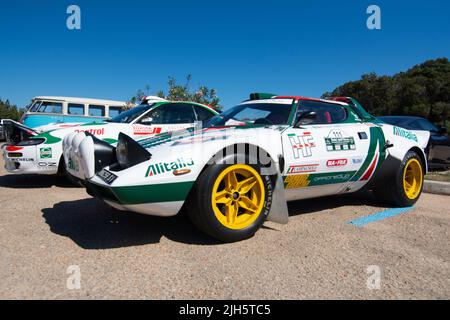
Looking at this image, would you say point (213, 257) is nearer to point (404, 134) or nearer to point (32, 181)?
point (404, 134)

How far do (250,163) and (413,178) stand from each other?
2.82 metres

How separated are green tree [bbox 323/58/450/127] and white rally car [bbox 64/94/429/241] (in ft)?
77.1

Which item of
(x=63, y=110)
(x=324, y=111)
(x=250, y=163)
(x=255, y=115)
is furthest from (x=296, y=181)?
(x=63, y=110)

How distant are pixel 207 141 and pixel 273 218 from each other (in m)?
0.96

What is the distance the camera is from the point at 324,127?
341cm

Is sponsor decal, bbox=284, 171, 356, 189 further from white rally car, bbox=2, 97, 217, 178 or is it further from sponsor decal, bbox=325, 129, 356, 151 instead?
white rally car, bbox=2, 97, 217, 178

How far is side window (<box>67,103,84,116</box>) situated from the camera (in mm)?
12180

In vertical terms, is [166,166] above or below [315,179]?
above

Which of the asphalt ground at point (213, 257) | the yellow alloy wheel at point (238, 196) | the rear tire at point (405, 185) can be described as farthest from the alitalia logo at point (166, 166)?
the rear tire at point (405, 185)

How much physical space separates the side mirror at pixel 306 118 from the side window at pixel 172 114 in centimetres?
300

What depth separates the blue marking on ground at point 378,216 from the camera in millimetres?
3404

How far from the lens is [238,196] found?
2.77 m

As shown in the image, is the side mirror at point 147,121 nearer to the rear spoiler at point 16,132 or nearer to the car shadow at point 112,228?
the rear spoiler at point 16,132
